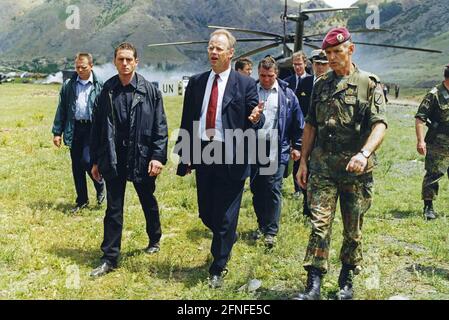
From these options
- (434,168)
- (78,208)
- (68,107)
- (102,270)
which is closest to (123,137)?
(102,270)

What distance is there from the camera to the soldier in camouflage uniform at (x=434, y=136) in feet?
25.2

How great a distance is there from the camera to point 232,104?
504 cm

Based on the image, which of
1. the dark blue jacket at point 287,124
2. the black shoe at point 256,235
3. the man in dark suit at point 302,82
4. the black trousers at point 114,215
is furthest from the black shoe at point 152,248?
the man in dark suit at point 302,82

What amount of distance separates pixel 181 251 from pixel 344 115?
9.49 feet

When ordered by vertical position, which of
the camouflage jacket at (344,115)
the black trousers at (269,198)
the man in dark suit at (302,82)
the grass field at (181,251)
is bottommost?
the grass field at (181,251)

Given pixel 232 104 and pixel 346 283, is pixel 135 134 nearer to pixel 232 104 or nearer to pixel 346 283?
pixel 232 104

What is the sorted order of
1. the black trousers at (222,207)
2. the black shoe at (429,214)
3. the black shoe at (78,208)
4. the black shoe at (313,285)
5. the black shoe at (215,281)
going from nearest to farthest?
the black shoe at (313,285) < the black shoe at (215,281) < the black trousers at (222,207) < the black shoe at (78,208) < the black shoe at (429,214)

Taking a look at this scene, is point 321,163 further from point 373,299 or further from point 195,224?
point 195,224

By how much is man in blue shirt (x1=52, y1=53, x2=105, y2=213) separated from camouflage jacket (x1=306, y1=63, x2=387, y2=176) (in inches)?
165

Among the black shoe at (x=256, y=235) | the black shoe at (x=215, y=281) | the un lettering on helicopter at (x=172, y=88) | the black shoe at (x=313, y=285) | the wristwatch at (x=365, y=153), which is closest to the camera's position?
the wristwatch at (x=365, y=153)

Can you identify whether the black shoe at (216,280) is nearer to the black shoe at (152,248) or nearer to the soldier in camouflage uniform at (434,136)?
the black shoe at (152,248)

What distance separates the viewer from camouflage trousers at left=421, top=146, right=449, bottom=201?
7.98 metres

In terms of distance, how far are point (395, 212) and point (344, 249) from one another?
14.2ft

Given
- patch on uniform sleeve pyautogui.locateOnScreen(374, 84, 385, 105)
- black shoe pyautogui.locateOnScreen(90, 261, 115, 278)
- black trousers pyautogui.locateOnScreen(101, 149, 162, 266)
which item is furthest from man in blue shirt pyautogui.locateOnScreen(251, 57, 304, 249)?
patch on uniform sleeve pyautogui.locateOnScreen(374, 84, 385, 105)
